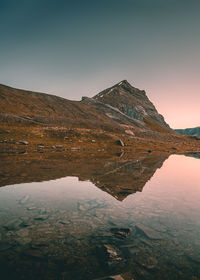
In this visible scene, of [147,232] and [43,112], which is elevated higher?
[43,112]

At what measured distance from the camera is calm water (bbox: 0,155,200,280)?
7.66 m

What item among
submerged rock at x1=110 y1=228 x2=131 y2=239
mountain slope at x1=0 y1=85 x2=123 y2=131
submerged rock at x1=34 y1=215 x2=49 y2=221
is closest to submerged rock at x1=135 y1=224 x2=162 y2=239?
submerged rock at x1=110 y1=228 x2=131 y2=239

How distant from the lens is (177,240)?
34.2 ft

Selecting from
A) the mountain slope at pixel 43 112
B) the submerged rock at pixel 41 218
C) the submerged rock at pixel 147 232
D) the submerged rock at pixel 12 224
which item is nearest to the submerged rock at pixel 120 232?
the submerged rock at pixel 147 232

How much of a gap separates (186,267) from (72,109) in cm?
15625

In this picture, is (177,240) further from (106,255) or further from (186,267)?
(106,255)

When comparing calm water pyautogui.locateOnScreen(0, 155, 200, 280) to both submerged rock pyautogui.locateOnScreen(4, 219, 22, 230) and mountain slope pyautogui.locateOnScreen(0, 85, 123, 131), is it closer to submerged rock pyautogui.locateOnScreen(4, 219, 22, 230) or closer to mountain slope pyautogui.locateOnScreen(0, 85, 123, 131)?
submerged rock pyautogui.locateOnScreen(4, 219, 22, 230)

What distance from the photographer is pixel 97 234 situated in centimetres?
1062

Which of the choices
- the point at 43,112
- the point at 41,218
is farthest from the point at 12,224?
the point at 43,112

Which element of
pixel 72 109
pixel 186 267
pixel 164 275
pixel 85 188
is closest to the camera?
pixel 164 275

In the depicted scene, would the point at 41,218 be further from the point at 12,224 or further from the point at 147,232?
the point at 147,232

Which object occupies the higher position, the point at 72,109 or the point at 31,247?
the point at 72,109

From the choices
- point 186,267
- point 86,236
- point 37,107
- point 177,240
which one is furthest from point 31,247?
point 37,107

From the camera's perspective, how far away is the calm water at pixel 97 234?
766 cm
